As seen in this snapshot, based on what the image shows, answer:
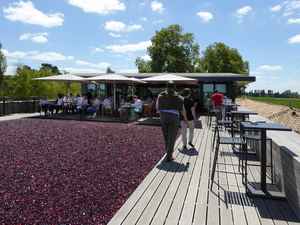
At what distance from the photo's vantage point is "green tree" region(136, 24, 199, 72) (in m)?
45.9

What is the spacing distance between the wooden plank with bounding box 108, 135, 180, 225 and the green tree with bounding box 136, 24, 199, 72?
135 feet

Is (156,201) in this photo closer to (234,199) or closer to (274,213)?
(234,199)

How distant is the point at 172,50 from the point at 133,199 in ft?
145

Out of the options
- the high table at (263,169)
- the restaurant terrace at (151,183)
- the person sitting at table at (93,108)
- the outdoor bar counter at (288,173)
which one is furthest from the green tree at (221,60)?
the high table at (263,169)

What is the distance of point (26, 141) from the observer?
7941mm

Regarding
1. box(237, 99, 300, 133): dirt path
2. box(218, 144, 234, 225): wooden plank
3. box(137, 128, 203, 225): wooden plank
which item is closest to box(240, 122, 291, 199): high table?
box(218, 144, 234, 225): wooden plank

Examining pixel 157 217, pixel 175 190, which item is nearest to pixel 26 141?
pixel 175 190

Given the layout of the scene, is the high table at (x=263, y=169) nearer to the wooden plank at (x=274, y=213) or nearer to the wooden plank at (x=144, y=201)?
the wooden plank at (x=274, y=213)

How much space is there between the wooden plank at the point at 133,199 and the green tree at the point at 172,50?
4112cm

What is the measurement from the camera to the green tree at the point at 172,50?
45938 mm

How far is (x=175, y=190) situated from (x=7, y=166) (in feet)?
Answer: 10.6

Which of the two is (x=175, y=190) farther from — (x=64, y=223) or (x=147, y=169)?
(x=64, y=223)

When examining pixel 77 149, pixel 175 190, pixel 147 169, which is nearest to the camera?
pixel 175 190

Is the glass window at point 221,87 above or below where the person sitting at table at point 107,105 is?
above
